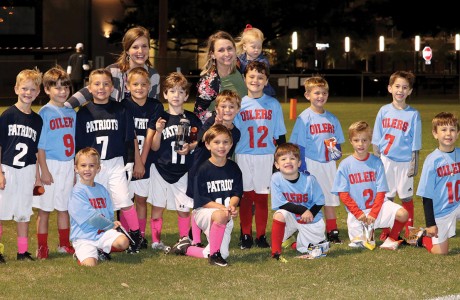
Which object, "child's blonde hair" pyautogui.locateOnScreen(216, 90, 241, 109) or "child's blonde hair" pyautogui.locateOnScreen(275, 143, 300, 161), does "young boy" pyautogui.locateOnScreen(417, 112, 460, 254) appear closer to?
"child's blonde hair" pyautogui.locateOnScreen(275, 143, 300, 161)

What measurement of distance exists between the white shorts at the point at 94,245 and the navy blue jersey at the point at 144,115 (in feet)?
3.42

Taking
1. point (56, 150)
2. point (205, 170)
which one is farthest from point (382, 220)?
point (56, 150)

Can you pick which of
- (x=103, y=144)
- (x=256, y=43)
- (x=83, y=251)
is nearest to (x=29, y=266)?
(x=83, y=251)

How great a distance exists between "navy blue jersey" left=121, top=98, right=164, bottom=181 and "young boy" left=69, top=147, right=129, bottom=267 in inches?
32.9

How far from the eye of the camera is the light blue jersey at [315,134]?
1009 cm

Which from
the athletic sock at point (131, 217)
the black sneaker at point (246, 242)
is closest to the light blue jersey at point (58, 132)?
the athletic sock at point (131, 217)

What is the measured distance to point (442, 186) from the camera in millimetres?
9398

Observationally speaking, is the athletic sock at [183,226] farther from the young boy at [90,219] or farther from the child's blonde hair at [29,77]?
the child's blonde hair at [29,77]

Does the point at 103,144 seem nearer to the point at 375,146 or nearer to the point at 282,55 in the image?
the point at 375,146

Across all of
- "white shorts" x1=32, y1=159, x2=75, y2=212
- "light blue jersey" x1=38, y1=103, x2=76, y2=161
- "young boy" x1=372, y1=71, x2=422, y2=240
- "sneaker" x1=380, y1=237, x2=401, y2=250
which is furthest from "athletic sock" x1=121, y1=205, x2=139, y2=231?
"young boy" x1=372, y1=71, x2=422, y2=240

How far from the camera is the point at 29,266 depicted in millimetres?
8742

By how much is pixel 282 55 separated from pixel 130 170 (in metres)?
53.5

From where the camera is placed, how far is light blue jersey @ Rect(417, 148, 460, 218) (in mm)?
9305

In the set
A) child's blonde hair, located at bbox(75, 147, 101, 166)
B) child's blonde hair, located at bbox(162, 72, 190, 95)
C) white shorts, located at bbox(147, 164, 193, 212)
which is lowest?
white shorts, located at bbox(147, 164, 193, 212)
